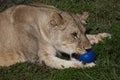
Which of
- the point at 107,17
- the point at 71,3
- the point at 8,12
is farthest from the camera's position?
the point at 71,3

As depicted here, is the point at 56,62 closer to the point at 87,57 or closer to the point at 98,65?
the point at 87,57

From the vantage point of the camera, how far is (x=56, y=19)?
7340 millimetres

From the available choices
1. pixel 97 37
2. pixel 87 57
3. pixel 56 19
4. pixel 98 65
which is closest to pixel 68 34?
pixel 56 19

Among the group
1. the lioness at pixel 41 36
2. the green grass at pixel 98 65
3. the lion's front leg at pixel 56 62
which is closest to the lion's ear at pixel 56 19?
the lioness at pixel 41 36

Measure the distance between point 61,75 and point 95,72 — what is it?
1.57 feet

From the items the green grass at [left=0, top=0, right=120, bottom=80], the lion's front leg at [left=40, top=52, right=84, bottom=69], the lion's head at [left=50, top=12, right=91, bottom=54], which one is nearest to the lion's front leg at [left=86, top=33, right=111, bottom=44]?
the green grass at [left=0, top=0, right=120, bottom=80]

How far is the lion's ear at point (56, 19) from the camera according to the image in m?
7.30

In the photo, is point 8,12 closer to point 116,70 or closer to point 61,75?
point 61,75

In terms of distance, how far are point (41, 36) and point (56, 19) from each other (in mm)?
491

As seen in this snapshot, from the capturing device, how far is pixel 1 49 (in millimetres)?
7883

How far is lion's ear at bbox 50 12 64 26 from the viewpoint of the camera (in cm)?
730

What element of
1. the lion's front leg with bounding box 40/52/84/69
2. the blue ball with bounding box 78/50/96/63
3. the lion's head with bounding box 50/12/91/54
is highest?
the lion's head with bounding box 50/12/91/54

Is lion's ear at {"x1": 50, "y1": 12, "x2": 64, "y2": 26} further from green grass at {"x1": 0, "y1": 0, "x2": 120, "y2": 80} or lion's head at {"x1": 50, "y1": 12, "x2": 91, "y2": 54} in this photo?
green grass at {"x1": 0, "y1": 0, "x2": 120, "y2": 80}

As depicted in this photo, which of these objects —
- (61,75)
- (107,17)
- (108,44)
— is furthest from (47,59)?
(107,17)
